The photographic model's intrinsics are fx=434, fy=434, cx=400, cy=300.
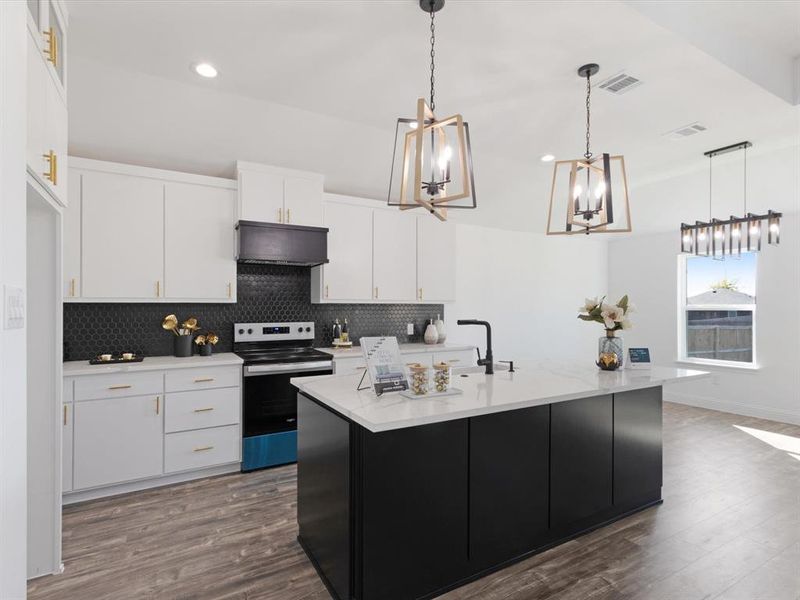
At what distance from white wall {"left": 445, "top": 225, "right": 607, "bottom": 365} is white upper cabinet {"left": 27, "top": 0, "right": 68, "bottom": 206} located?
162 inches

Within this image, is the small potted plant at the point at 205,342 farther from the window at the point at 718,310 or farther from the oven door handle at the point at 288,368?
the window at the point at 718,310

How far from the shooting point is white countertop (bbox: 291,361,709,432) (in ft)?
5.89

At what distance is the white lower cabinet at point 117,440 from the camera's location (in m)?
3.03

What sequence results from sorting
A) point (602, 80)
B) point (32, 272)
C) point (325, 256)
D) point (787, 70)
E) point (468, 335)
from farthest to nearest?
point (468, 335) < point (325, 256) < point (787, 70) < point (602, 80) < point (32, 272)

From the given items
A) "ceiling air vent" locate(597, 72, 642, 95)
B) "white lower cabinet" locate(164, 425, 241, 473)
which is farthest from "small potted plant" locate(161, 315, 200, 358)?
"ceiling air vent" locate(597, 72, 642, 95)

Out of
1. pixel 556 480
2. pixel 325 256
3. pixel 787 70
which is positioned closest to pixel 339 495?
pixel 556 480

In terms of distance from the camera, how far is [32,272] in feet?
6.98

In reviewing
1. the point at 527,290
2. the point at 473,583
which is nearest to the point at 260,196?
the point at 473,583

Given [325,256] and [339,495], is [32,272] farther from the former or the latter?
[325,256]

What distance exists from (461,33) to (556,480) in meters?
2.63

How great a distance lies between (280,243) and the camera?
3.90 m

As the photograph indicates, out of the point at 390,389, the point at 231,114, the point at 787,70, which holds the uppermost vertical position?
the point at 787,70

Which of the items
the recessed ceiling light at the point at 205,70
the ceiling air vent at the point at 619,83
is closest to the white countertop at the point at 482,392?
the ceiling air vent at the point at 619,83

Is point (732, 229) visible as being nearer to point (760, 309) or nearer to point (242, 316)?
point (760, 309)
